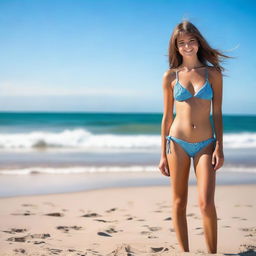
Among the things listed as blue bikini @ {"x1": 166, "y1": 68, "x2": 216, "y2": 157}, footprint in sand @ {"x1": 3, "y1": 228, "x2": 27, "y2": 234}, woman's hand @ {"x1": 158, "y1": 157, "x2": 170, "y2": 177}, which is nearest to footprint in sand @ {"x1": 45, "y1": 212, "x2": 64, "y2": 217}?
footprint in sand @ {"x1": 3, "y1": 228, "x2": 27, "y2": 234}

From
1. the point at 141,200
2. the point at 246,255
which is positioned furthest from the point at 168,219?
the point at 246,255

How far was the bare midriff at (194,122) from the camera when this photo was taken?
132 inches

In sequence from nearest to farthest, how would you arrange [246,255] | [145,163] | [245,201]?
[246,255], [245,201], [145,163]

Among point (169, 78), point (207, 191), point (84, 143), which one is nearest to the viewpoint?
point (207, 191)

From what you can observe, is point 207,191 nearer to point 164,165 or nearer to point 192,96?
point 164,165

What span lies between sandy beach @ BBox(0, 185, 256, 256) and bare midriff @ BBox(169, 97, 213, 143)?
0.97 meters

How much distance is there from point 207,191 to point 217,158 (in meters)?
0.27

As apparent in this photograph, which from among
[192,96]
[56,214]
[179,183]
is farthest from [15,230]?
[192,96]

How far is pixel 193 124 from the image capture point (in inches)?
133

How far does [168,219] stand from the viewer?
5117 mm

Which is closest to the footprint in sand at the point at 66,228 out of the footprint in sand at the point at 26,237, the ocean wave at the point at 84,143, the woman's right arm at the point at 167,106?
the footprint in sand at the point at 26,237

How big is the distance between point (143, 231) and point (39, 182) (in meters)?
3.29

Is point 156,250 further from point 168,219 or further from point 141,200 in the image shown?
point 141,200

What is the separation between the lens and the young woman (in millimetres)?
3275
